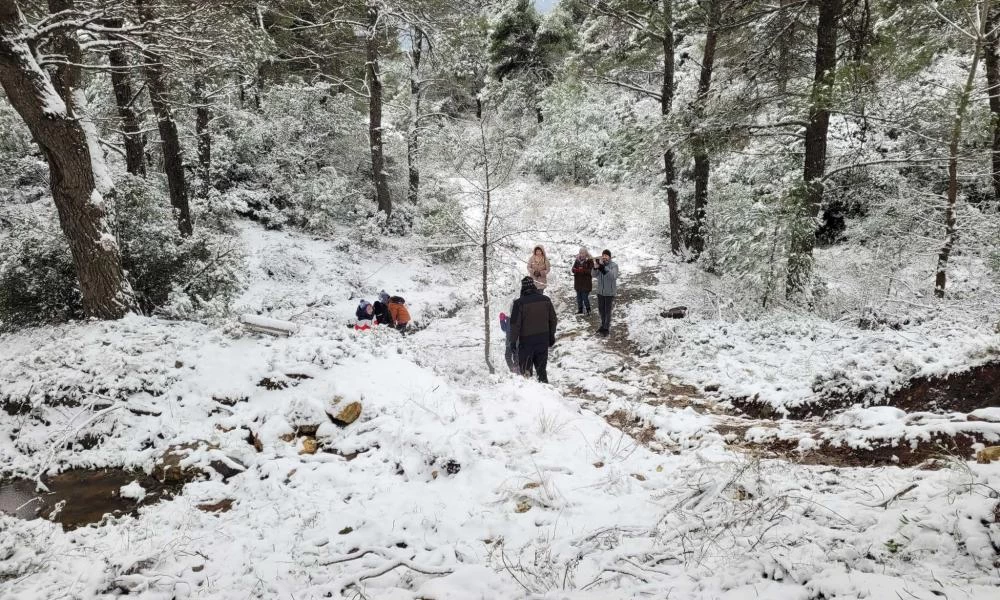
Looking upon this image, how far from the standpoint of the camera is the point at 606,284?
9930 millimetres

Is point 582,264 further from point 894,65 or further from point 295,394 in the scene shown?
point 295,394

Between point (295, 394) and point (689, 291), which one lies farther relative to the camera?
point (689, 291)

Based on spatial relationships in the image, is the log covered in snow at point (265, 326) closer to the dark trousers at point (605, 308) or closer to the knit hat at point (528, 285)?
the knit hat at point (528, 285)

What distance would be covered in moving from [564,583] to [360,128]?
1790 cm

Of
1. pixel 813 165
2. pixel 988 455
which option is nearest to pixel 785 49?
pixel 813 165

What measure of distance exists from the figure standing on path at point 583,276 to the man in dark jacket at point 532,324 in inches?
142

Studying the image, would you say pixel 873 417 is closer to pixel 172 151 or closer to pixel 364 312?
pixel 364 312

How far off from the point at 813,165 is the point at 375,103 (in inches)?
514

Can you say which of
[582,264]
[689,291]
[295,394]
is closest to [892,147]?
[689,291]

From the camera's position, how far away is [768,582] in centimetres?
245

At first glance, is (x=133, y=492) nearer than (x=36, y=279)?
Yes

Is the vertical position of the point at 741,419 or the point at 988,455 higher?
the point at 988,455

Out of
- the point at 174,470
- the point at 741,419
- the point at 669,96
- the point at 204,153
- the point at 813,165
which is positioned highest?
the point at 669,96

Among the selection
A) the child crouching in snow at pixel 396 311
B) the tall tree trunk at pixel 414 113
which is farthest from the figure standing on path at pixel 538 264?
the tall tree trunk at pixel 414 113
